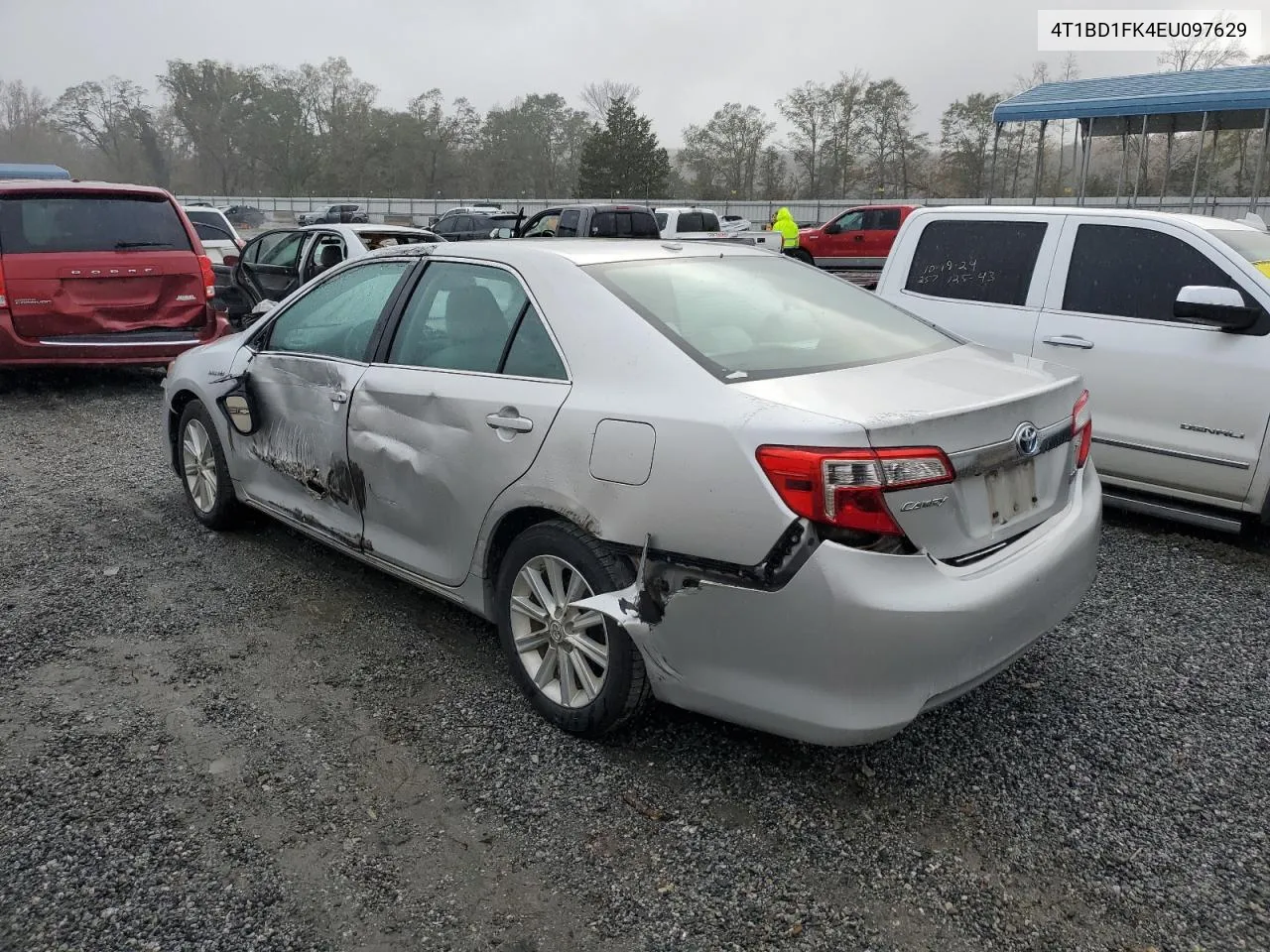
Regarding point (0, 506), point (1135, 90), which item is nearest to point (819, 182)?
point (1135, 90)

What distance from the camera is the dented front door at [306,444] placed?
13.2 ft

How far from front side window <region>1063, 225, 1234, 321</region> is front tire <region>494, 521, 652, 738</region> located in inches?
152

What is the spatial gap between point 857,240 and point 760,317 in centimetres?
2229

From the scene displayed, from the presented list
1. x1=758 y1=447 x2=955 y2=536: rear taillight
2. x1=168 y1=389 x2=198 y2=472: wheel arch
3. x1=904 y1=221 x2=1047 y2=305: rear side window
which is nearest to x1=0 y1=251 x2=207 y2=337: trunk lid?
x1=168 y1=389 x2=198 y2=472: wheel arch

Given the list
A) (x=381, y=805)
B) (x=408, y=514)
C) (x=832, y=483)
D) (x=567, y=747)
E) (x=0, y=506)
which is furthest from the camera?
(x=0, y=506)

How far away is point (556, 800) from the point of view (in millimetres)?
2891

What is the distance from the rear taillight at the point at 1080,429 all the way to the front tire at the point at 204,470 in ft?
12.9

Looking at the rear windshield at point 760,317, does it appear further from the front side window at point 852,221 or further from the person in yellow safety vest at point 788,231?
the front side window at point 852,221

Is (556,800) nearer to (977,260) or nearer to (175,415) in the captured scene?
(175,415)

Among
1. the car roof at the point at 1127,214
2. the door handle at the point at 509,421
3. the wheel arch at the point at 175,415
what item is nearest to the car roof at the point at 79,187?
the wheel arch at the point at 175,415

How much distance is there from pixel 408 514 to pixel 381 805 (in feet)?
3.82

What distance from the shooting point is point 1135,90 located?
21531mm

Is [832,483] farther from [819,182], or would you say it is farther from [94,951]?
[819,182]

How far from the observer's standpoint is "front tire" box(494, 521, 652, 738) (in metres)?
2.93
